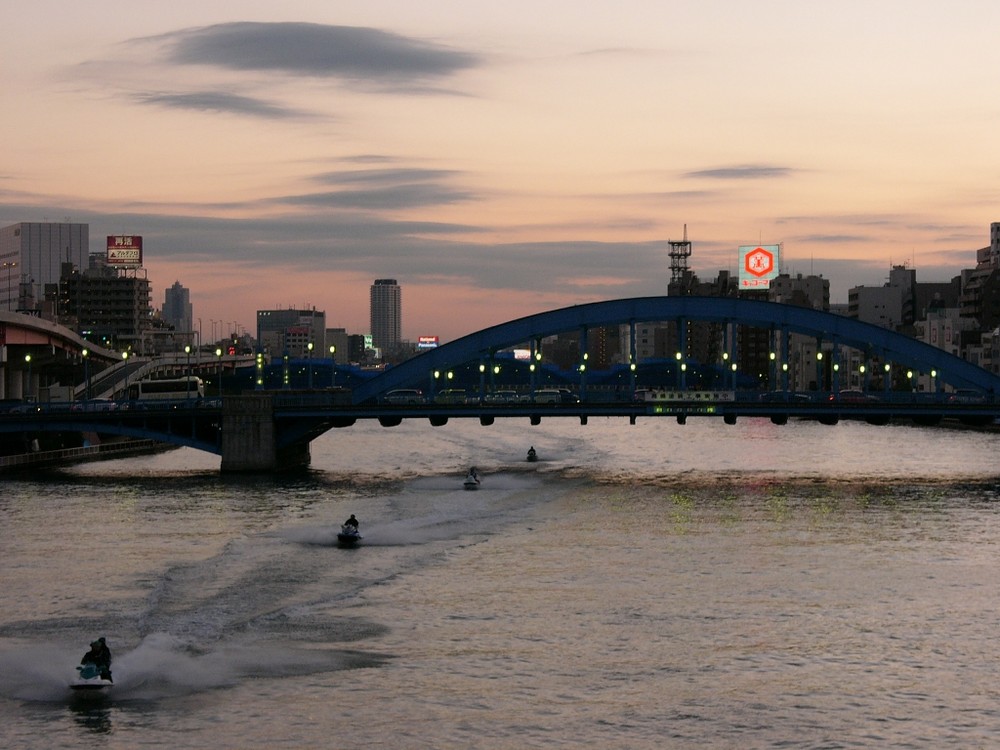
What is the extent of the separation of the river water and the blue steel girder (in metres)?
21.7

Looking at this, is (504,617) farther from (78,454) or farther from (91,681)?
(78,454)

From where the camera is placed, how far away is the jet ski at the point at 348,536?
80.9 metres

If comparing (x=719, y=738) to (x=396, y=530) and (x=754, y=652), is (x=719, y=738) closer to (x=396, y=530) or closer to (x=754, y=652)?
(x=754, y=652)

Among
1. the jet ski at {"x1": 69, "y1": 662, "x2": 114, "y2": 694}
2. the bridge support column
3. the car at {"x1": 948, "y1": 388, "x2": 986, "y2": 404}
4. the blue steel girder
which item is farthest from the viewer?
the blue steel girder

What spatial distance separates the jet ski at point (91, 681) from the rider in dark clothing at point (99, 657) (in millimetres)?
41

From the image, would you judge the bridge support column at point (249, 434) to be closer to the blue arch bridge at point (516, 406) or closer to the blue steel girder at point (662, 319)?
the blue arch bridge at point (516, 406)

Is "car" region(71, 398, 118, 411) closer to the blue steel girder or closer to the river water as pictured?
the river water

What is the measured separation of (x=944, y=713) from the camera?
47469mm

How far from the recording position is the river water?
4619 centimetres

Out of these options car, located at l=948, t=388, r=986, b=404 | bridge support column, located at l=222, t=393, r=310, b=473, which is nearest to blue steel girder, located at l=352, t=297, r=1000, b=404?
car, located at l=948, t=388, r=986, b=404

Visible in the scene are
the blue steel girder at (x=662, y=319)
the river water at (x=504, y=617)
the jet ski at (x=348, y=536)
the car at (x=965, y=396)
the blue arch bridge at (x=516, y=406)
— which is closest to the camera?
the river water at (x=504, y=617)

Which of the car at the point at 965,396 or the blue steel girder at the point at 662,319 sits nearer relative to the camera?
the car at the point at 965,396

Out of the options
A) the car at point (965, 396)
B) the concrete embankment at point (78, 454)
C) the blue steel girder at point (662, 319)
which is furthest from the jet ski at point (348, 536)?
the car at point (965, 396)

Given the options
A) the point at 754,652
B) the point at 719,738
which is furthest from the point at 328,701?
the point at 754,652
